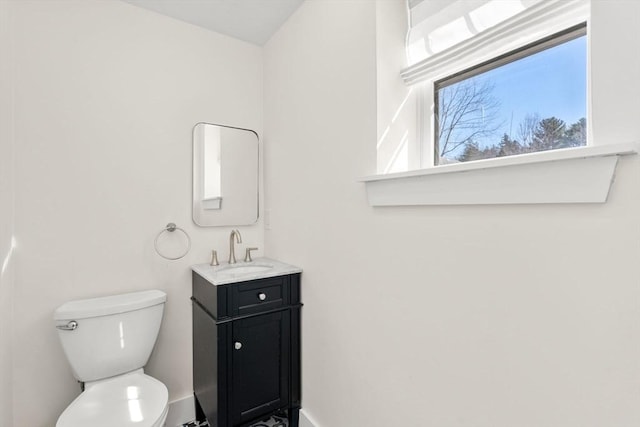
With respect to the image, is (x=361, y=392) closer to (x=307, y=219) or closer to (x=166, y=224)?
(x=307, y=219)

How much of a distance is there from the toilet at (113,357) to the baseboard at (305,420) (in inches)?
28.4

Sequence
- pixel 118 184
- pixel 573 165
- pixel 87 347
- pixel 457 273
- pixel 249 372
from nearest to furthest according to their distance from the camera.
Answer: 1. pixel 573 165
2. pixel 457 273
3. pixel 87 347
4. pixel 249 372
5. pixel 118 184

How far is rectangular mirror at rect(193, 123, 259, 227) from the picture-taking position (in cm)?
189

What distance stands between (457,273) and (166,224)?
1.58 meters

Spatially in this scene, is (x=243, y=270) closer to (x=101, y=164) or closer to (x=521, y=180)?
(x=101, y=164)

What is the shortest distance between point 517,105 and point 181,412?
2.25m

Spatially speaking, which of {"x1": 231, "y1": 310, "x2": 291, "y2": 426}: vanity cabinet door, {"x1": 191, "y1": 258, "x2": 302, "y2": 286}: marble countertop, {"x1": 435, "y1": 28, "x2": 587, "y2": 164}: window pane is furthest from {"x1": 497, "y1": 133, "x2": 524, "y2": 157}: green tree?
{"x1": 231, "y1": 310, "x2": 291, "y2": 426}: vanity cabinet door

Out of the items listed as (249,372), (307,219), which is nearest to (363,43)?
(307,219)

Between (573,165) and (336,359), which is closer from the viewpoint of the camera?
(573,165)

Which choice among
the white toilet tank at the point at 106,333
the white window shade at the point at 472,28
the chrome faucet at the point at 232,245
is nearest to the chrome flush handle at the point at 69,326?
the white toilet tank at the point at 106,333

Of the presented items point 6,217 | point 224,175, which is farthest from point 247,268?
point 6,217

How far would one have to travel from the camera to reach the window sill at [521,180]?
2.16 feet

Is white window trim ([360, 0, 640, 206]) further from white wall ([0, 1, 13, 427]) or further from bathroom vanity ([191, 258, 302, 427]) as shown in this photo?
white wall ([0, 1, 13, 427])

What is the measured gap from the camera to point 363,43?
1272 millimetres
